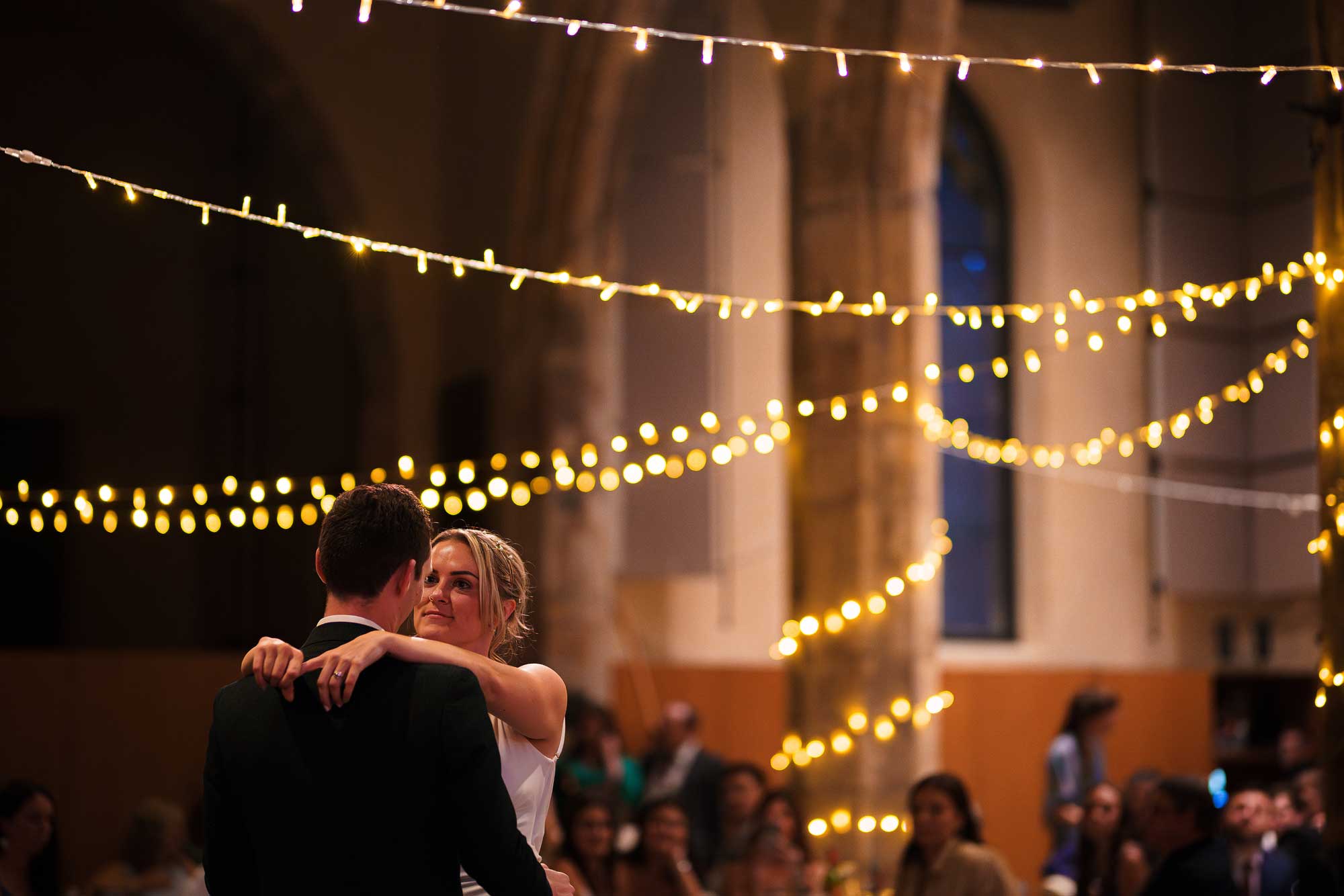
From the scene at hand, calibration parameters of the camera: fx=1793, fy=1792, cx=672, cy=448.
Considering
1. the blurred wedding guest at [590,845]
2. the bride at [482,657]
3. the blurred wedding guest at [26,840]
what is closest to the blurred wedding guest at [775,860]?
the blurred wedding guest at [590,845]

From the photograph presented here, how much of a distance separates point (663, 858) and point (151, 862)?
161 centimetres

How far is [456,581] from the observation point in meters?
2.73

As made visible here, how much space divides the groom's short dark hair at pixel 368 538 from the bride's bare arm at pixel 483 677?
0.09 meters

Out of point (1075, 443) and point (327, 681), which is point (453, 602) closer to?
point (327, 681)

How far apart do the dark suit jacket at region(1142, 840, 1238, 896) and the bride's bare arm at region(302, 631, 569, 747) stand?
2.57m

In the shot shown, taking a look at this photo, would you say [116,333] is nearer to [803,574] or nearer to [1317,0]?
[803,574]

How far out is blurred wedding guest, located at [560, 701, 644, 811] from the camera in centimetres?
815

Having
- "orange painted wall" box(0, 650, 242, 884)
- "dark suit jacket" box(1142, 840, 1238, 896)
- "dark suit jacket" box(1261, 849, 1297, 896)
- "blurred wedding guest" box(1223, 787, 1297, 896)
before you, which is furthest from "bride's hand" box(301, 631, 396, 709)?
"orange painted wall" box(0, 650, 242, 884)

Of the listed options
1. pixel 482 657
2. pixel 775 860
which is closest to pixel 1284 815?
pixel 775 860

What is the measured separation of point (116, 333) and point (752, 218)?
4.51 m

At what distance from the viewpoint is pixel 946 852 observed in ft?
16.4

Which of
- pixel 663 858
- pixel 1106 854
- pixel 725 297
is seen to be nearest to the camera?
pixel 663 858

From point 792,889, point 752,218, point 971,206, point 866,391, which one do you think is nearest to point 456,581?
point 792,889

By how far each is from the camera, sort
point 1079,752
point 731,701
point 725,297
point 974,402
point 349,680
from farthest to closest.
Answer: point 974,402 → point 731,701 → point 1079,752 → point 725,297 → point 349,680
